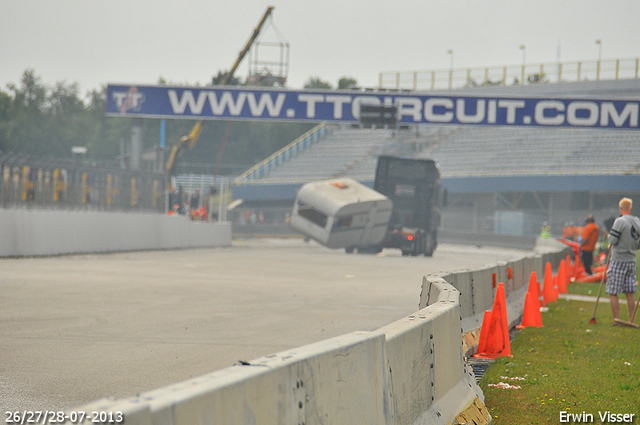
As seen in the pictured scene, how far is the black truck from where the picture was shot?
32344 millimetres

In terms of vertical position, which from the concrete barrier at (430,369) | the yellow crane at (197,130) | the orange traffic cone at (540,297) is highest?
the yellow crane at (197,130)

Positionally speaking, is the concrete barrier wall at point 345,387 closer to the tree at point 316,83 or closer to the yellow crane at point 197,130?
the yellow crane at point 197,130

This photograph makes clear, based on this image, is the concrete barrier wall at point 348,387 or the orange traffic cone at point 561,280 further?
the orange traffic cone at point 561,280

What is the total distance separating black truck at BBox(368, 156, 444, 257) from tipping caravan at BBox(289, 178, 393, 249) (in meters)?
0.78

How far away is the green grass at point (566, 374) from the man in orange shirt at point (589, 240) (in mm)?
9924

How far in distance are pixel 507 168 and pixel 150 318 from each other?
4557 cm

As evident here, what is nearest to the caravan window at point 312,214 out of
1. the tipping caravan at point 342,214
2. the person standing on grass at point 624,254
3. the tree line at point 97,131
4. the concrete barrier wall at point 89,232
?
the tipping caravan at point 342,214

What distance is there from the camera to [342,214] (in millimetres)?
30281

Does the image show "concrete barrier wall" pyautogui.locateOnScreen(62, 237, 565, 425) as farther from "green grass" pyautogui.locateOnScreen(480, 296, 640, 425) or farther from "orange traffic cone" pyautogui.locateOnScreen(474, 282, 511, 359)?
"orange traffic cone" pyautogui.locateOnScreen(474, 282, 511, 359)

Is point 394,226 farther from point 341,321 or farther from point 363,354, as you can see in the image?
point 363,354

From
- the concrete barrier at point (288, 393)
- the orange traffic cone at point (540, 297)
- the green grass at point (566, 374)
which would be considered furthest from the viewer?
the orange traffic cone at point (540, 297)

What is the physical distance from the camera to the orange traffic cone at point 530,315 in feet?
38.0

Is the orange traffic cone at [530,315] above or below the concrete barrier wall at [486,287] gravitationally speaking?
below

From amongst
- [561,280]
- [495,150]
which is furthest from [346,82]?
[561,280]
